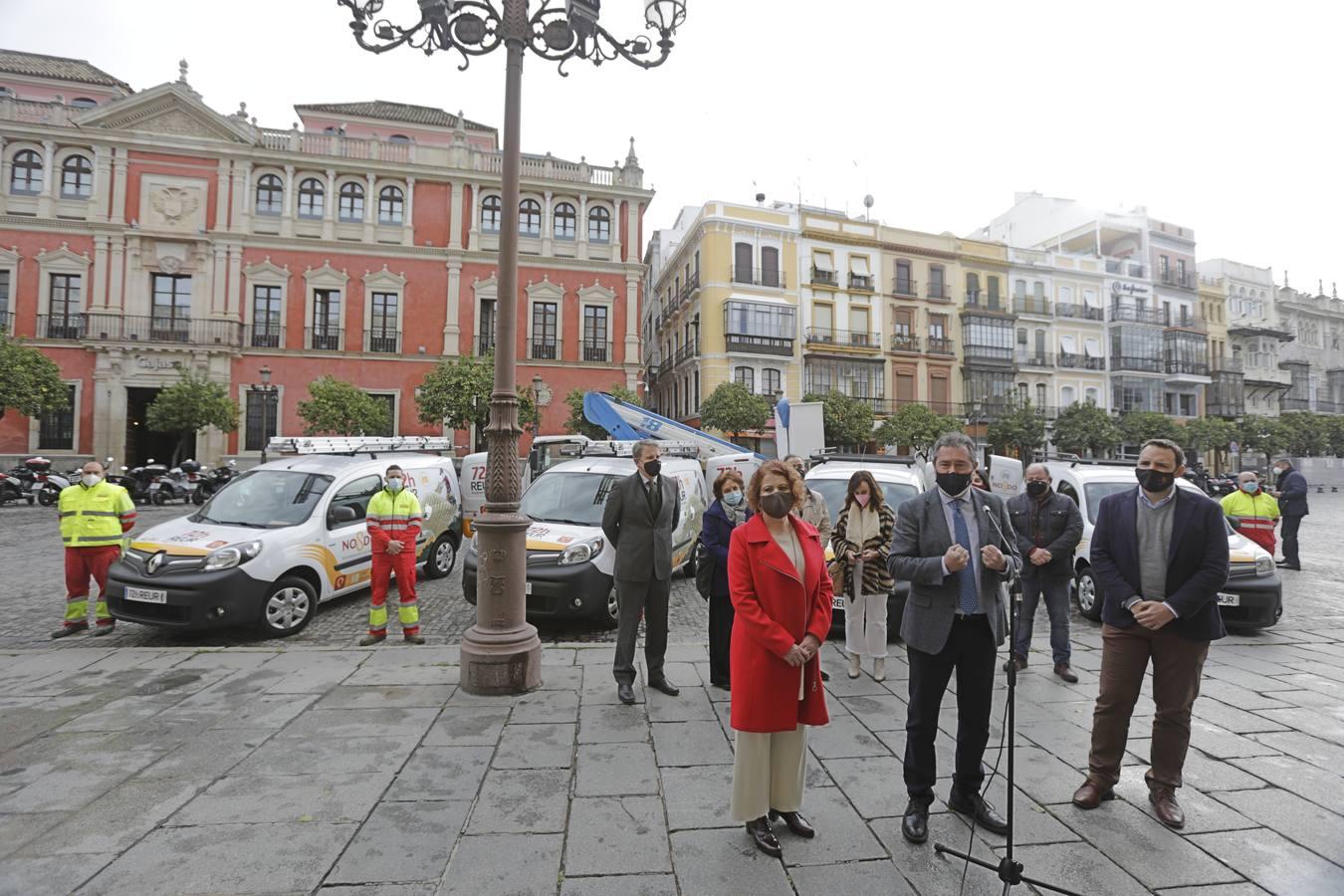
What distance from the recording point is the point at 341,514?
7.58 meters

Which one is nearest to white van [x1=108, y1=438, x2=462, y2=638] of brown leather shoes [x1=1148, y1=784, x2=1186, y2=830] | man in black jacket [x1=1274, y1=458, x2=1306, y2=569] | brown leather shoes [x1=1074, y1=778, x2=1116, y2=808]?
brown leather shoes [x1=1074, y1=778, x2=1116, y2=808]

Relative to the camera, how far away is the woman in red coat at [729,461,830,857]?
2.96 m

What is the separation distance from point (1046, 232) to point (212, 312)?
5232cm

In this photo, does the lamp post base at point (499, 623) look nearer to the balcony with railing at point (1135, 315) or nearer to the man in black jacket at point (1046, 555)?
the man in black jacket at point (1046, 555)

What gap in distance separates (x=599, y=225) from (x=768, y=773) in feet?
106

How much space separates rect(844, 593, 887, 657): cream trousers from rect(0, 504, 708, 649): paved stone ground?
6.03 feet

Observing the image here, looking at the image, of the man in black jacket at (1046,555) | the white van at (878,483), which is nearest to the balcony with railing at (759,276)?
the white van at (878,483)

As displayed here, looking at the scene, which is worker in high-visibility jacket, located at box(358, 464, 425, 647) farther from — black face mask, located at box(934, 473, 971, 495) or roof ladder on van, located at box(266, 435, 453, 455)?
black face mask, located at box(934, 473, 971, 495)

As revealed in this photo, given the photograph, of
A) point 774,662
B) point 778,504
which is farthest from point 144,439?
point 774,662

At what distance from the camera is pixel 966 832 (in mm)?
3121

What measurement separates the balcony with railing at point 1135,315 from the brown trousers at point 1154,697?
49.6 meters

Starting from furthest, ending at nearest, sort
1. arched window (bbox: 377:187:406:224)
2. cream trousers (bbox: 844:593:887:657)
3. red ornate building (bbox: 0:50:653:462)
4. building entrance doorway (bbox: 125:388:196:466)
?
1. arched window (bbox: 377:187:406:224)
2. building entrance doorway (bbox: 125:388:196:466)
3. red ornate building (bbox: 0:50:653:462)
4. cream trousers (bbox: 844:593:887:657)

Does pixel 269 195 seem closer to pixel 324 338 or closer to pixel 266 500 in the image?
pixel 324 338

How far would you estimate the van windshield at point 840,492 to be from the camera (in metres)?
7.88
